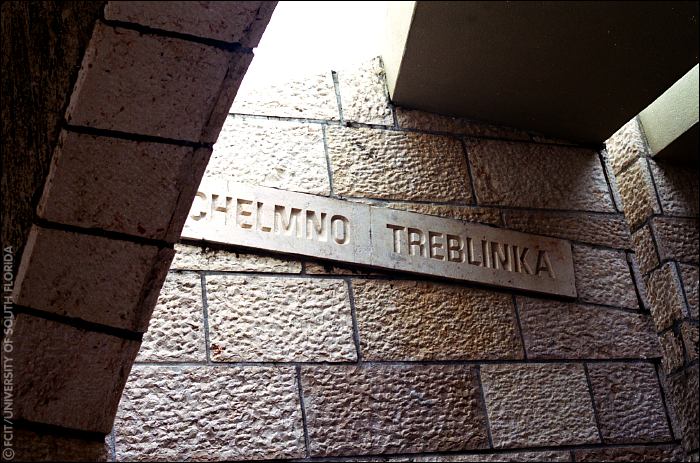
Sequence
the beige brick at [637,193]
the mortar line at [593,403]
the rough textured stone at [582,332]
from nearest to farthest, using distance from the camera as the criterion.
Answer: the mortar line at [593,403]
the rough textured stone at [582,332]
the beige brick at [637,193]

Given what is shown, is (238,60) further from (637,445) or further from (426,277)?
(637,445)

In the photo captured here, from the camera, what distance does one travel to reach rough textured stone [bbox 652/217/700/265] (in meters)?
2.95

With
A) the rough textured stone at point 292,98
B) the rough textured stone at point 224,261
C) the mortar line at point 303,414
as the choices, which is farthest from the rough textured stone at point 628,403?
the rough textured stone at point 292,98

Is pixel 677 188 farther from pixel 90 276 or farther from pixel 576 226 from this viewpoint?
pixel 90 276

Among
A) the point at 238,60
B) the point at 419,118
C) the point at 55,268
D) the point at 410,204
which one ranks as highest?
the point at 419,118

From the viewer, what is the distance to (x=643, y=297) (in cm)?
273

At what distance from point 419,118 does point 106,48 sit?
1.76 metres

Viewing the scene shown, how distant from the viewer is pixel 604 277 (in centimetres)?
274

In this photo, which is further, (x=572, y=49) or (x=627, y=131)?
(x=627, y=131)

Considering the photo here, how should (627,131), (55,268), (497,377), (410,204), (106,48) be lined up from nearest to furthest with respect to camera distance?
(106,48) → (55,268) → (497,377) → (410,204) → (627,131)

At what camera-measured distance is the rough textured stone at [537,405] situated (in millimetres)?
2332

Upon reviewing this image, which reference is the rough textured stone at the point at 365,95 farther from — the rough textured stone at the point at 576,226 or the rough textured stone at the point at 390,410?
the rough textured stone at the point at 390,410

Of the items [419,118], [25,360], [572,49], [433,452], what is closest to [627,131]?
[572,49]

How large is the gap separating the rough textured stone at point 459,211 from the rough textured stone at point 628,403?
57 cm
